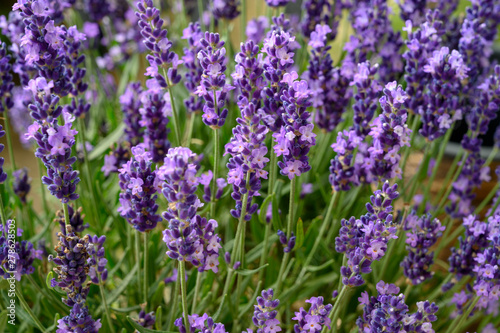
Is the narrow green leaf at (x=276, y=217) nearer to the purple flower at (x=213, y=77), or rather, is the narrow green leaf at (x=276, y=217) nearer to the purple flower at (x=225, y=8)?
the purple flower at (x=213, y=77)

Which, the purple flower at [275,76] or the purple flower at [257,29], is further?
the purple flower at [257,29]

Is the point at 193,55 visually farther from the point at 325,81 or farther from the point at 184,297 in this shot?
the point at 184,297

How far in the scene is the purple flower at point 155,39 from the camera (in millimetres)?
689

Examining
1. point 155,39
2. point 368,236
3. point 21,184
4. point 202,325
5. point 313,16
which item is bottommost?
point 202,325

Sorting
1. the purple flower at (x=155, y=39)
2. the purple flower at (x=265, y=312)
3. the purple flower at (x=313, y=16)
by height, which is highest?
the purple flower at (x=313, y=16)

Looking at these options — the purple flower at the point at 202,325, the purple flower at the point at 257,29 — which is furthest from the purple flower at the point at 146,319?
the purple flower at the point at 257,29

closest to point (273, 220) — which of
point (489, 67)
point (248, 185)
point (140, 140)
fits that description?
point (248, 185)

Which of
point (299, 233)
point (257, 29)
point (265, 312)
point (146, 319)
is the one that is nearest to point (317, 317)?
point (265, 312)

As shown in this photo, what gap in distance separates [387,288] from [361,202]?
305mm

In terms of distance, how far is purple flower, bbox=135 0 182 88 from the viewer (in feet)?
2.26

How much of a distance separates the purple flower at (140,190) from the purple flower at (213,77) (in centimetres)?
10

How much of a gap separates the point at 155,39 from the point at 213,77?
13 centimetres

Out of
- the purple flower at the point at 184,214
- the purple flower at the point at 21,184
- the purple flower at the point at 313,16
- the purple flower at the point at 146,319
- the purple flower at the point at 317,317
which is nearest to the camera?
the purple flower at the point at 184,214

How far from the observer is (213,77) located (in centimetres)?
63
